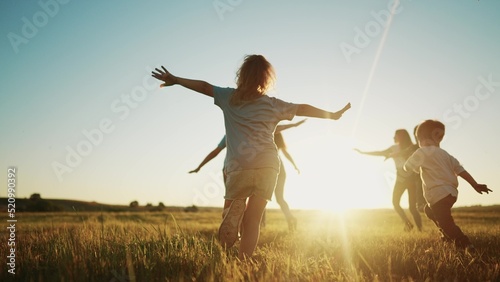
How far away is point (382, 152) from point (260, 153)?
254 inches

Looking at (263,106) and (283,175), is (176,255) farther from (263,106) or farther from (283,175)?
(283,175)

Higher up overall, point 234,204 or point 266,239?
point 234,204

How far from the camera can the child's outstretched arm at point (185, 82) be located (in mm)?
4341

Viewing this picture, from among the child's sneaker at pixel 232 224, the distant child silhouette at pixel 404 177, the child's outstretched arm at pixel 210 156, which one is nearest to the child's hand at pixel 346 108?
the child's sneaker at pixel 232 224

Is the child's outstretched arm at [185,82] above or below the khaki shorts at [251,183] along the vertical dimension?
above

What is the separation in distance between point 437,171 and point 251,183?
367cm

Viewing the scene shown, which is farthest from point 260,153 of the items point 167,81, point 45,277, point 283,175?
point 283,175

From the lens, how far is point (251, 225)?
429 centimetres

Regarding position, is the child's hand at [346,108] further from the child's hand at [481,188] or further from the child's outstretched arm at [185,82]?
the child's hand at [481,188]

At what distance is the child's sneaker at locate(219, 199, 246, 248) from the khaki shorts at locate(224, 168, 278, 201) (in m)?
0.11

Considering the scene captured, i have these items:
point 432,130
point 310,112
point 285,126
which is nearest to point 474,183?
point 432,130

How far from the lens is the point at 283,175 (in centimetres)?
965

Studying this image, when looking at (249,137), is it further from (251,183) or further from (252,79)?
(252,79)

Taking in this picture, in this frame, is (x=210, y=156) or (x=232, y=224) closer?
(x=232, y=224)
